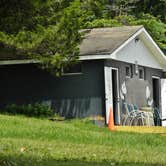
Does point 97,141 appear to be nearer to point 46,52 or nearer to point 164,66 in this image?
point 46,52

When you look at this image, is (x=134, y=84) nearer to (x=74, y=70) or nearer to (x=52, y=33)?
(x=74, y=70)

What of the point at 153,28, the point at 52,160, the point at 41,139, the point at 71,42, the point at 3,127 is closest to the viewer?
the point at 52,160

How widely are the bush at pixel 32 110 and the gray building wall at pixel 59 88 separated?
0.73 meters

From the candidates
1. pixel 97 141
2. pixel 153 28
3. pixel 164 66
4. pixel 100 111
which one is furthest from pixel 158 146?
pixel 153 28

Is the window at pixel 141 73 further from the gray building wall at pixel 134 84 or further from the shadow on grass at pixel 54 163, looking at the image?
the shadow on grass at pixel 54 163

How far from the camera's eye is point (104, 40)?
2539 centimetres

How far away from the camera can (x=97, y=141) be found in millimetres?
16344

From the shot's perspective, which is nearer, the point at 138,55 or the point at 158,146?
the point at 158,146

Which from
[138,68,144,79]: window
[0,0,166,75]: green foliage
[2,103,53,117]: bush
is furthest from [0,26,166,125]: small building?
[0,0,166,75]: green foliage

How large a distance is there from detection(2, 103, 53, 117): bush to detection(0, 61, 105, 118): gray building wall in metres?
0.73

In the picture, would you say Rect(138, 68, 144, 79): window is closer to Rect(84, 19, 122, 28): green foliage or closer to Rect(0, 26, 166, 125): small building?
Rect(0, 26, 166, 125): small building

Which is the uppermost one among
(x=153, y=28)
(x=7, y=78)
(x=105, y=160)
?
(x=153, y=28)

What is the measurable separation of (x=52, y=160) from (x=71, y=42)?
1012 centimetres

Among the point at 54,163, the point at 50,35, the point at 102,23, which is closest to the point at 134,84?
the point at 50,35
